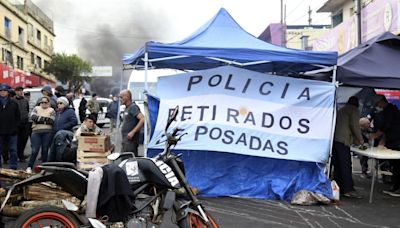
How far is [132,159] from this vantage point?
15.0 feet

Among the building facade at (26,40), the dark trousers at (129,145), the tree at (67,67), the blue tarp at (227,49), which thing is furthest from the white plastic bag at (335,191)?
the tree at (67,67)

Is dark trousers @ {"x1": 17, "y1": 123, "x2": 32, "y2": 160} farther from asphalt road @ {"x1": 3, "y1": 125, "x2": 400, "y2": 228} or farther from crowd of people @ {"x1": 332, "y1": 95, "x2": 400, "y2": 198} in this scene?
crowd of people @ {"x1": 332, "y1": 95, "x2": 400, "y2": 198}

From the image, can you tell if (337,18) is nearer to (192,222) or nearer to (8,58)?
(8,58)

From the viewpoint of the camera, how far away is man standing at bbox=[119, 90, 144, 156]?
809 cm

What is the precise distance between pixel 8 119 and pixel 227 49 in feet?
15.0

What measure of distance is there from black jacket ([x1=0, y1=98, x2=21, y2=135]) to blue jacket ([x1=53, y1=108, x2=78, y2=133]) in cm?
90

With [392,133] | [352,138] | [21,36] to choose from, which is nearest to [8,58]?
[21,36]

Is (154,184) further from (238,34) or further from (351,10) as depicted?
(351,10)

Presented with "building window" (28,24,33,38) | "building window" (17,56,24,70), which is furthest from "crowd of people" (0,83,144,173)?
"building window" (28,24,33,38)

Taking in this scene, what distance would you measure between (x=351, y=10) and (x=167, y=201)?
2567 cm

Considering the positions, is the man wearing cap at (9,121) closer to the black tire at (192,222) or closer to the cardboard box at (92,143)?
the cardboard box at (92,143)

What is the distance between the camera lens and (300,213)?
7.00 metres

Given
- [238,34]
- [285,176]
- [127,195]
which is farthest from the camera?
[238,34]

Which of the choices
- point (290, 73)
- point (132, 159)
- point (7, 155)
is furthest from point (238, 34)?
point (7, 155)
